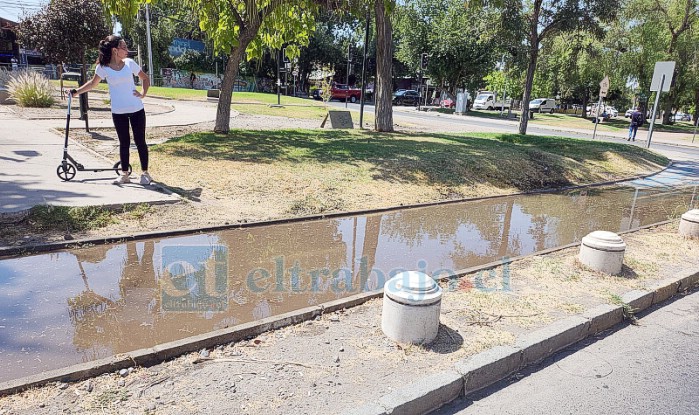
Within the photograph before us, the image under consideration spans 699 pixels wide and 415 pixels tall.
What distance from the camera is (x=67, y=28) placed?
18266mm

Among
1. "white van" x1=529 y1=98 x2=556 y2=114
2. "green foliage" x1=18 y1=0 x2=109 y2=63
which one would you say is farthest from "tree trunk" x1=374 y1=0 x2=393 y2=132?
"white van" x1=529 y1=98 x2=556 y2=114

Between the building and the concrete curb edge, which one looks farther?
the building

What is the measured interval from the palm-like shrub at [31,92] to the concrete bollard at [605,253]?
19.1 m

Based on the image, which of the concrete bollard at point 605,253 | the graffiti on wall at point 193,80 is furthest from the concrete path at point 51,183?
the graffiti on wall at point 193,80

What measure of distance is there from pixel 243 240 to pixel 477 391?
360 cm

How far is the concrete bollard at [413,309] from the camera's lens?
141 inches

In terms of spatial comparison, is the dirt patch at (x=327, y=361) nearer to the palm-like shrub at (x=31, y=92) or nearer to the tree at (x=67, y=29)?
the tree at (x=67, y=29)

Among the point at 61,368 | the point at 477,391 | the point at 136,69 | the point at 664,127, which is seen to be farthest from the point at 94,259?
the point at 664,127

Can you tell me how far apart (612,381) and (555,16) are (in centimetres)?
1607

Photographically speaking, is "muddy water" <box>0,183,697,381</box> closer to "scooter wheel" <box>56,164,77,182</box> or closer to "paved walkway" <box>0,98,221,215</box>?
"paved walkway" <box>0,98,221,215</box>

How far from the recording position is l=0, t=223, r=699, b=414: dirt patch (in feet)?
9.36

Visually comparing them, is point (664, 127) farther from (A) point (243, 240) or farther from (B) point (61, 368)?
(B) point (61, 368)

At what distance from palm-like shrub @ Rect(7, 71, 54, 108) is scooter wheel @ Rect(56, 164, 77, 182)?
12461 mm

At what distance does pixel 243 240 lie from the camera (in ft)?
19.7
